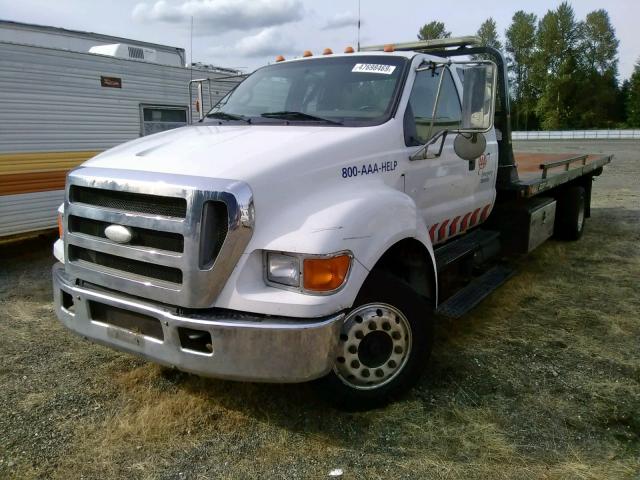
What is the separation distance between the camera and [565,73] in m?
67.7

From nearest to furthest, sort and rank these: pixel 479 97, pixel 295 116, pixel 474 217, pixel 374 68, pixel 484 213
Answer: pixel 479 97 → pixel 295 116 → pixel 374 68 → pixel 474 217 → pixel 484 213

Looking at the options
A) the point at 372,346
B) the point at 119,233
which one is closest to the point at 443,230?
the point at 372,346

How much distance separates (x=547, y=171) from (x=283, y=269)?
16.6ft

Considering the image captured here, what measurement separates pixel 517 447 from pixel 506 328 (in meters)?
1.87

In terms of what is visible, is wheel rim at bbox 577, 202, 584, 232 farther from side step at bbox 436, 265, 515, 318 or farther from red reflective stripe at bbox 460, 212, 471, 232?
red reflective stripe at bbox 460, 212, 471, 232

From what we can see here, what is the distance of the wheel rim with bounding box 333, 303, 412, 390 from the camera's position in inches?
124

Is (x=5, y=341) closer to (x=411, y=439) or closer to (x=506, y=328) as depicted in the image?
(x=411, y=439)

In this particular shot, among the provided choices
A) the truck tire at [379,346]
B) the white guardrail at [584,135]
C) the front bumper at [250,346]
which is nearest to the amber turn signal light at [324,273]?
the front bumper at [250,346]

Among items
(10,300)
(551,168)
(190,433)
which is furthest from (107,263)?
(551,168)

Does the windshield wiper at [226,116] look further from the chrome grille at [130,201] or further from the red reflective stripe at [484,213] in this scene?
the red reflective stripe at [484,213]

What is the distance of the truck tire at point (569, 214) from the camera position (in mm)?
7770

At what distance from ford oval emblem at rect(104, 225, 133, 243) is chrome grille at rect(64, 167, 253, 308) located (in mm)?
25

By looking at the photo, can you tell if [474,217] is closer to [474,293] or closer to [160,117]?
[474,293]

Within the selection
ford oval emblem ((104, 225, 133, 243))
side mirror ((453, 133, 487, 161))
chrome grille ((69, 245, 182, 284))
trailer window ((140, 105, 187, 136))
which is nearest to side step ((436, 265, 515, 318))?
side mirror ((453, 133, 487, 161))
